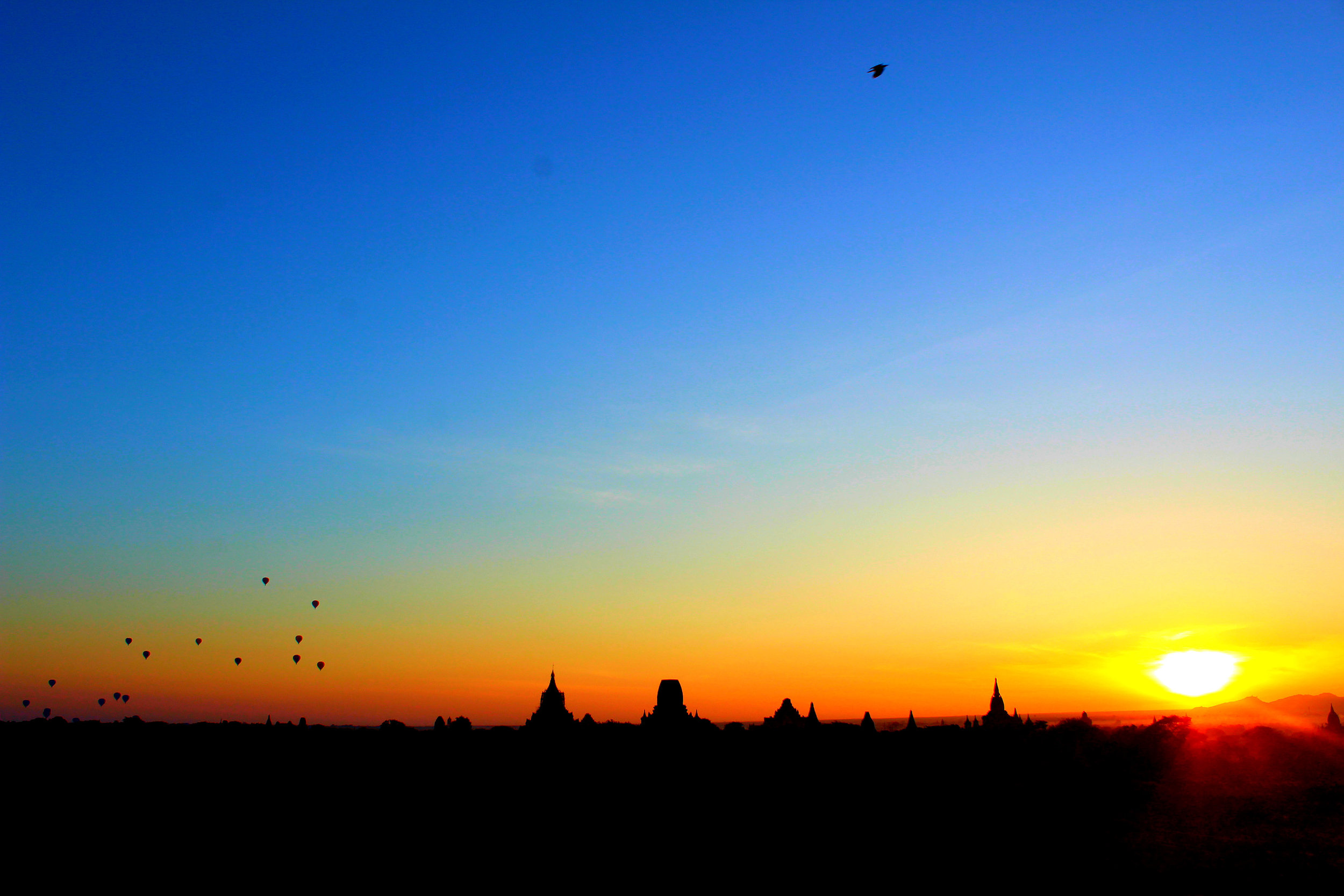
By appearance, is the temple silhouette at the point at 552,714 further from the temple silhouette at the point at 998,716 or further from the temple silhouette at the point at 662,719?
the temple silhouette at the point at 998,716

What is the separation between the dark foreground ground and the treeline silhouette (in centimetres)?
19

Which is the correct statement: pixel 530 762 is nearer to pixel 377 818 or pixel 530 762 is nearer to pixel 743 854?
pixel 377 818

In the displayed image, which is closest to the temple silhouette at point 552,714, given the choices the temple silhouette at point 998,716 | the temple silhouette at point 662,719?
the temple silhouette at point 662,719

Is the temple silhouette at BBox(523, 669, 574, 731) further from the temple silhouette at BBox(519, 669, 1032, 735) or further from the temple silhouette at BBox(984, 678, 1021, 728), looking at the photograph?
the temple silhouette at BBox(984, 678, 1021, 728)

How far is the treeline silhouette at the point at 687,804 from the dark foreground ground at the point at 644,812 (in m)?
0.19

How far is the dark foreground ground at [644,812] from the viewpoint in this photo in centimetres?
3619

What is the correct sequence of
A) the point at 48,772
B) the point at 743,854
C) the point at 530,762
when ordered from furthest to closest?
the point at 530,762 < the point at 48,772 < the point at 743,854

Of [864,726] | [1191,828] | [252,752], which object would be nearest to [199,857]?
[252,752]

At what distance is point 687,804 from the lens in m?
45.7

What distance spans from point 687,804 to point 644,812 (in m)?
2.62

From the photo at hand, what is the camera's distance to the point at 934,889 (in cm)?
3562

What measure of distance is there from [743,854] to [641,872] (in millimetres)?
5004

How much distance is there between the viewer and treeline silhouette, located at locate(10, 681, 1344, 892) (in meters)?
37.4

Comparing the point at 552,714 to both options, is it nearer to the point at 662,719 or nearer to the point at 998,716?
the point at 662,719
